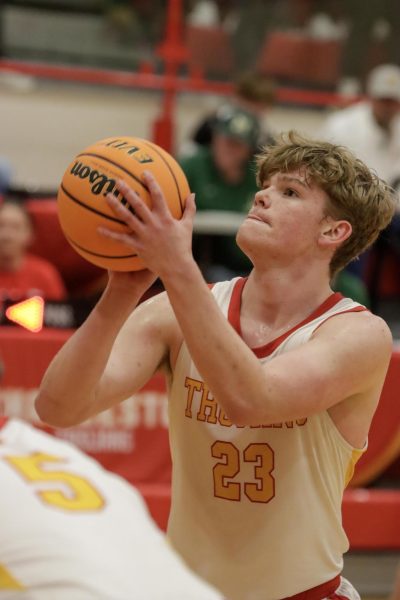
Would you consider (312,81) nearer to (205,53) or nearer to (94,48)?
(205,53)

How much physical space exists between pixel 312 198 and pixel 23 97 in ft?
25.9

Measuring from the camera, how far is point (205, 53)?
10195 millimetres

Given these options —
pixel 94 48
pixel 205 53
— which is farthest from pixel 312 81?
pixel 94 48

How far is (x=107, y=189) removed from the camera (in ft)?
7.36

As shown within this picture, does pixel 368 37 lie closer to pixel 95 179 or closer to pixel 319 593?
pixel 319 593

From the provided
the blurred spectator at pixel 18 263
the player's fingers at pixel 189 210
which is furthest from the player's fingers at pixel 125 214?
the blurred spectator at pixel 18 263

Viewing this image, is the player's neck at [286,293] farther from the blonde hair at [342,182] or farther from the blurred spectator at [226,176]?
the blurred spectator at [226,176]

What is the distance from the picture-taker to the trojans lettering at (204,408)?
2.61 m

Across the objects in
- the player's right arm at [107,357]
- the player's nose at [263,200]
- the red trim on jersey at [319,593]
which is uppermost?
the player's nose at [263,200]

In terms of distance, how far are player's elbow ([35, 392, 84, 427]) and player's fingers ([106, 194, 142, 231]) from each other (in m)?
0.56

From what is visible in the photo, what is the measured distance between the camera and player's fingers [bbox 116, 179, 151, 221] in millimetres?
2174

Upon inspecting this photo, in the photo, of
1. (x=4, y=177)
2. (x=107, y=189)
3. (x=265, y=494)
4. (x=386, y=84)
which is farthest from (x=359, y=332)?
(x=386, y=84)

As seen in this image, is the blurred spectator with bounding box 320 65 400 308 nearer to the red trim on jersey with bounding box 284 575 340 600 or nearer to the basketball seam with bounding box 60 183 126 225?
the red trim on jersey with bounding box 284 575 340 600

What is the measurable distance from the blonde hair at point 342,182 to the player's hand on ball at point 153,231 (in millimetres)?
557
